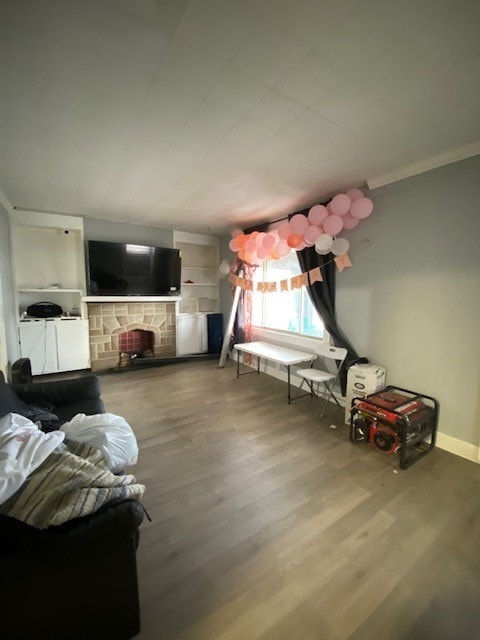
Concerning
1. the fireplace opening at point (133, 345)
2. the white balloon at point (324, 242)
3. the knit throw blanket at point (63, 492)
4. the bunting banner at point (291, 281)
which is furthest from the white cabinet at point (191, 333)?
the knit throw blanket at point (63, 492)

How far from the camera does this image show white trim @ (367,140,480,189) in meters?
2.10

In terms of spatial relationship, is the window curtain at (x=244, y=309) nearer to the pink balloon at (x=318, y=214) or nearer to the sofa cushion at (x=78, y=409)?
the pink balloon at (x=318, y=214)

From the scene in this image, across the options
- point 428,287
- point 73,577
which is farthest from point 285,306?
point 73,577

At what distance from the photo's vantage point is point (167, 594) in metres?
1.27

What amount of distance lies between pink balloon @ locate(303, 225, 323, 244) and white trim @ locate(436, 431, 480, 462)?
2252 millimetres

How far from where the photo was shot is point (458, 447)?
7.64 feet

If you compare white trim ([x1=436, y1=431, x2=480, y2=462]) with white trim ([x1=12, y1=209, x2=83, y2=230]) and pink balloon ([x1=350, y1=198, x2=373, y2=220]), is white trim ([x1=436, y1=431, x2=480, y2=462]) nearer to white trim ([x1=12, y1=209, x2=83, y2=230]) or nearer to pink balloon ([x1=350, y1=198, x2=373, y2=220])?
pink balloon ([x1=350, y1=198, x2=373, y2=220])

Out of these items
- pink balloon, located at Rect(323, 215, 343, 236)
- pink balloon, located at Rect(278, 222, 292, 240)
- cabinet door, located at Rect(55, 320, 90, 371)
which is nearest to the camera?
pink balloon, located at Rect(323, 215, 343, 236)

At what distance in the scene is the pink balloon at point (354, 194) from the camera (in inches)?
107

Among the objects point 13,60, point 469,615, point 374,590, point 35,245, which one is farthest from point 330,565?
point 35,245

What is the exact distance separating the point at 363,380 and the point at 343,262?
1.32 meters

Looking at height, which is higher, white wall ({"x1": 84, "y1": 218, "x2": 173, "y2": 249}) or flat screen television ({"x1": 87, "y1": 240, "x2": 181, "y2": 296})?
white wall ({"x1": 84, "y1": 218, "x2": 173, "y2": 249})

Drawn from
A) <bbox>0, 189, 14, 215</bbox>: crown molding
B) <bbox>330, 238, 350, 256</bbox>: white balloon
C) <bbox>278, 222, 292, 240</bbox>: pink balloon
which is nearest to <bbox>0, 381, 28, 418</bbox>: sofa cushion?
<bbox>0, 189, 14, 215</bbox>: crown molding

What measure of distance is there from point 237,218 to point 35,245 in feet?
10.7
